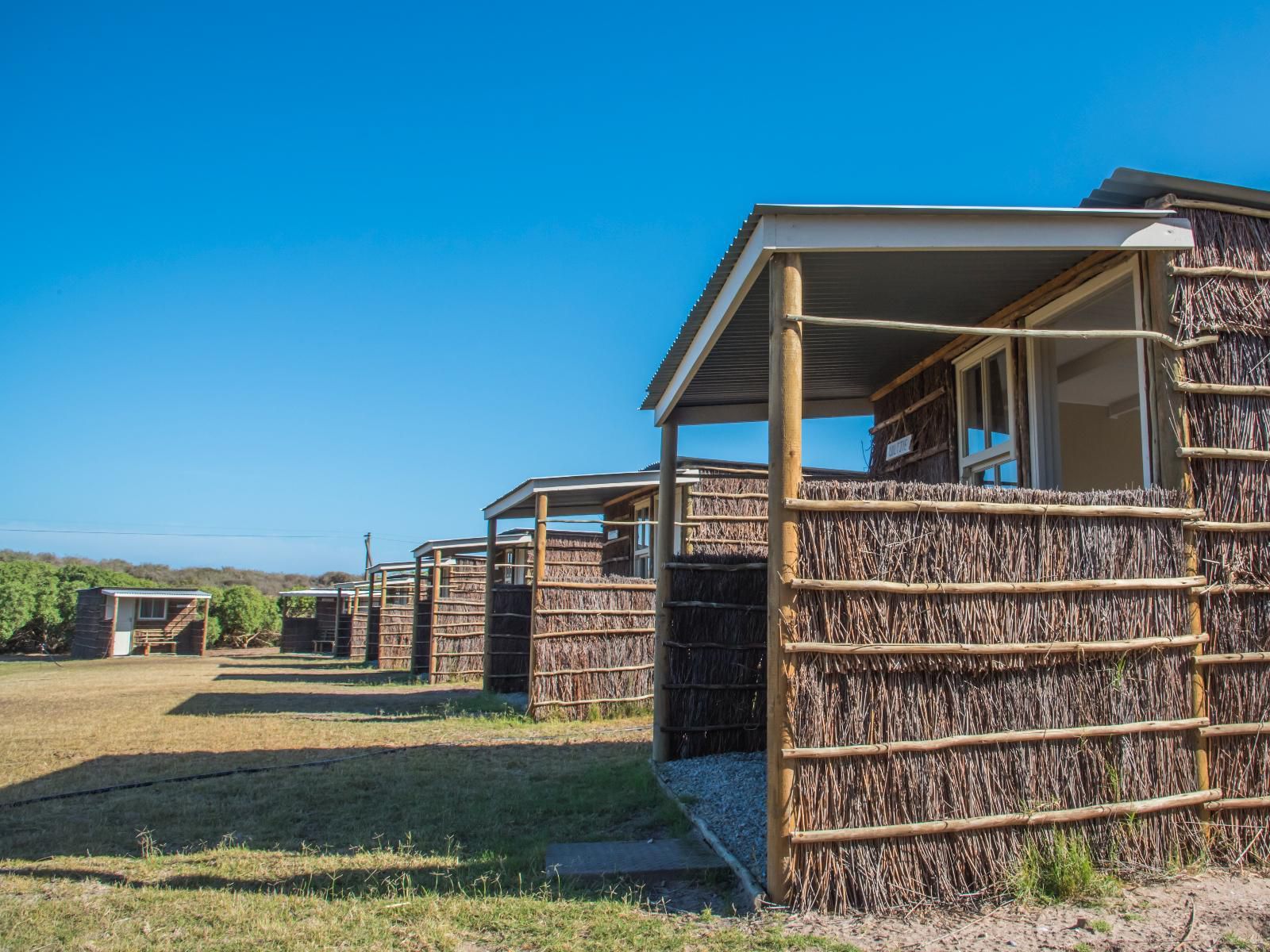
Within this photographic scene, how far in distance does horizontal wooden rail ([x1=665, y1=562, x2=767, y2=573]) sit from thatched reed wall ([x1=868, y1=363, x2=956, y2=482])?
5.89 ft

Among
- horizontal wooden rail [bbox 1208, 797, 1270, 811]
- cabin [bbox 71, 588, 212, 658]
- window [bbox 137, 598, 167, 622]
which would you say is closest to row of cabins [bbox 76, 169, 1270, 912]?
horizontal wooden rail [bbox 1208, 797, 1270, 811]

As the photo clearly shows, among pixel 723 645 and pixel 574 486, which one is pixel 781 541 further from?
pixel 574 486

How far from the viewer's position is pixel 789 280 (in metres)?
4.84

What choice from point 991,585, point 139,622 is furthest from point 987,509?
point 139,622

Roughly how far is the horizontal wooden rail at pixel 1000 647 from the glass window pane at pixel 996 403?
289cm

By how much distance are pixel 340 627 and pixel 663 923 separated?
102 ft

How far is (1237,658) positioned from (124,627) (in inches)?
1447

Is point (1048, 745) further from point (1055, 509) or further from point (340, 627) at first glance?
point (340, 627)

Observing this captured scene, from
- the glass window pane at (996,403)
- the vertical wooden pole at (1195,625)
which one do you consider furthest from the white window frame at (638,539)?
the vertical wooden pole at (1195,625)

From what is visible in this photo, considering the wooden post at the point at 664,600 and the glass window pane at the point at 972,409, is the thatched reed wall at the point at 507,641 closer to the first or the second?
the wooden post at the point at 664,600

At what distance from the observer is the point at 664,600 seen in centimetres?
798

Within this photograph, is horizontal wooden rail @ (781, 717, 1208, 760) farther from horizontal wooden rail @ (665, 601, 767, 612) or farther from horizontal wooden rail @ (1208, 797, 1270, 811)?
horizontal wooden rail @ (665, 601, 767, 612)

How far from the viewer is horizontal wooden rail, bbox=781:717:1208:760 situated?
4.39m

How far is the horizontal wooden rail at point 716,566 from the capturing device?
26.1ft
